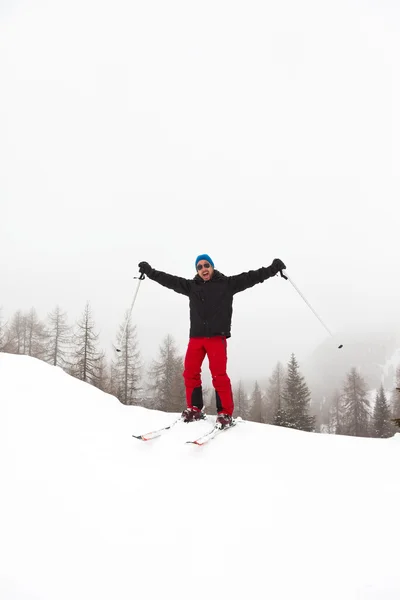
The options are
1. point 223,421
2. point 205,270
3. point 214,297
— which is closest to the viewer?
point 223,421

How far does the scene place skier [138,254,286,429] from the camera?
524cm

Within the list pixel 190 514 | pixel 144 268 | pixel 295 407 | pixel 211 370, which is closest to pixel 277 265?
pixel 211 370

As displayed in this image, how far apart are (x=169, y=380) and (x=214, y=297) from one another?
24.0 meters

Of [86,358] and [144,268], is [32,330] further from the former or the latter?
[144,268]

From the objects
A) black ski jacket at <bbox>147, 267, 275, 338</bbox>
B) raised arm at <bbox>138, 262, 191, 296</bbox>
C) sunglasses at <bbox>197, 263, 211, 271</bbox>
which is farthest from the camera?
raised arm at <bbox>138, 262, 191, 296</bbox>

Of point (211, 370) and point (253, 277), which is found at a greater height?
point (253, 277)

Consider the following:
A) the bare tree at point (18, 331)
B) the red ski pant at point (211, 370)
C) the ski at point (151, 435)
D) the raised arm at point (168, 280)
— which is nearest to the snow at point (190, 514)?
the ski at point (151, 435)

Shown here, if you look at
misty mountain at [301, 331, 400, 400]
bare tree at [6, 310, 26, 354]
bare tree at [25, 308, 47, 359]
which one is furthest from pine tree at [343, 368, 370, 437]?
misty mountain at [301, 331, 400, 400]

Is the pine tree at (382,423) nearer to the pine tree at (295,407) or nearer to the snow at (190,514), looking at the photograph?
the pine tree at (295,407)

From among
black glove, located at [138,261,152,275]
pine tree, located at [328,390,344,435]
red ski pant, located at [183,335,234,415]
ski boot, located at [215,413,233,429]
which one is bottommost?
pine tree, located at [328,390,344,435]

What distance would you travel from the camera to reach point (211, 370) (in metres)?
5.32

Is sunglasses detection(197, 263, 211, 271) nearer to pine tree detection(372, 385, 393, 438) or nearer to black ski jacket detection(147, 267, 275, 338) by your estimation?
black ski jacket detection(147, 267, 275, 338)

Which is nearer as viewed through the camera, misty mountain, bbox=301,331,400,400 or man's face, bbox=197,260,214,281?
man's face, bbox=197,260,214,281

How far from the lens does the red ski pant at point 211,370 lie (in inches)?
204
